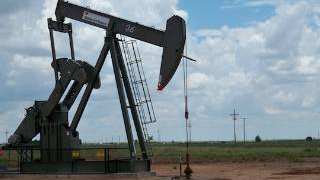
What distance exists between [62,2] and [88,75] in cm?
304

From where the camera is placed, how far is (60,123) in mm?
22422

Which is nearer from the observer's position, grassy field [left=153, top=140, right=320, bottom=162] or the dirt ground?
the dirt ground

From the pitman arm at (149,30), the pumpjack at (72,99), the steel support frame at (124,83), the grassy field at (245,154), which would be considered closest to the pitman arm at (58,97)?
the pumpjack at (72,99)

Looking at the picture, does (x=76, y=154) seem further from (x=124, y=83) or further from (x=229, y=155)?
(x=229, y=155)

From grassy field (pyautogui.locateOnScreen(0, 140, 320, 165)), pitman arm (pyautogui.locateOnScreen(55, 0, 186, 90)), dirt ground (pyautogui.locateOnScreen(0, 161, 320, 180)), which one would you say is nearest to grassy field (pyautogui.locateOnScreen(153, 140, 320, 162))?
grassy field (pyautogui.locateOnScreen(0, 140, 320, 165))

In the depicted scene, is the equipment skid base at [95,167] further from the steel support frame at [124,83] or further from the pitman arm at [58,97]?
the pitman arm at [58,97]

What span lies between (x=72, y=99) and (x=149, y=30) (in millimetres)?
4342

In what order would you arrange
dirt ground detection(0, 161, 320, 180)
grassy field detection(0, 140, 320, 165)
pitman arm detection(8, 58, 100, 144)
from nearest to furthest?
dirt ground detection(0, 161, 320, 180), pitman arm detection(8, 58, 100, 144), grassy field detection(0, 140, 320, 165)

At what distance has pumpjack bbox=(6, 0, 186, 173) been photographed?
69.9 ft

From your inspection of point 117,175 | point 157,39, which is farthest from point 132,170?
point 157,39

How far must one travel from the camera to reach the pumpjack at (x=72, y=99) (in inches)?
839

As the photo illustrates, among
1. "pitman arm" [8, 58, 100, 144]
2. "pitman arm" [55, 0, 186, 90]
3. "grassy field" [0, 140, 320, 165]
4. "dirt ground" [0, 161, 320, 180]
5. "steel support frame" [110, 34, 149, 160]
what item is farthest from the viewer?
"grassy field" [0, 140, 320, 165]

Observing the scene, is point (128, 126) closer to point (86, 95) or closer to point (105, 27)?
point (86, 95)

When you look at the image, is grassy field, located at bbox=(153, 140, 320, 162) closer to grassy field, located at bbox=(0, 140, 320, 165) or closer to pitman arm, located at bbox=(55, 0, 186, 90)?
grassy field, located at bbox=(0, 140, 320, 165)
